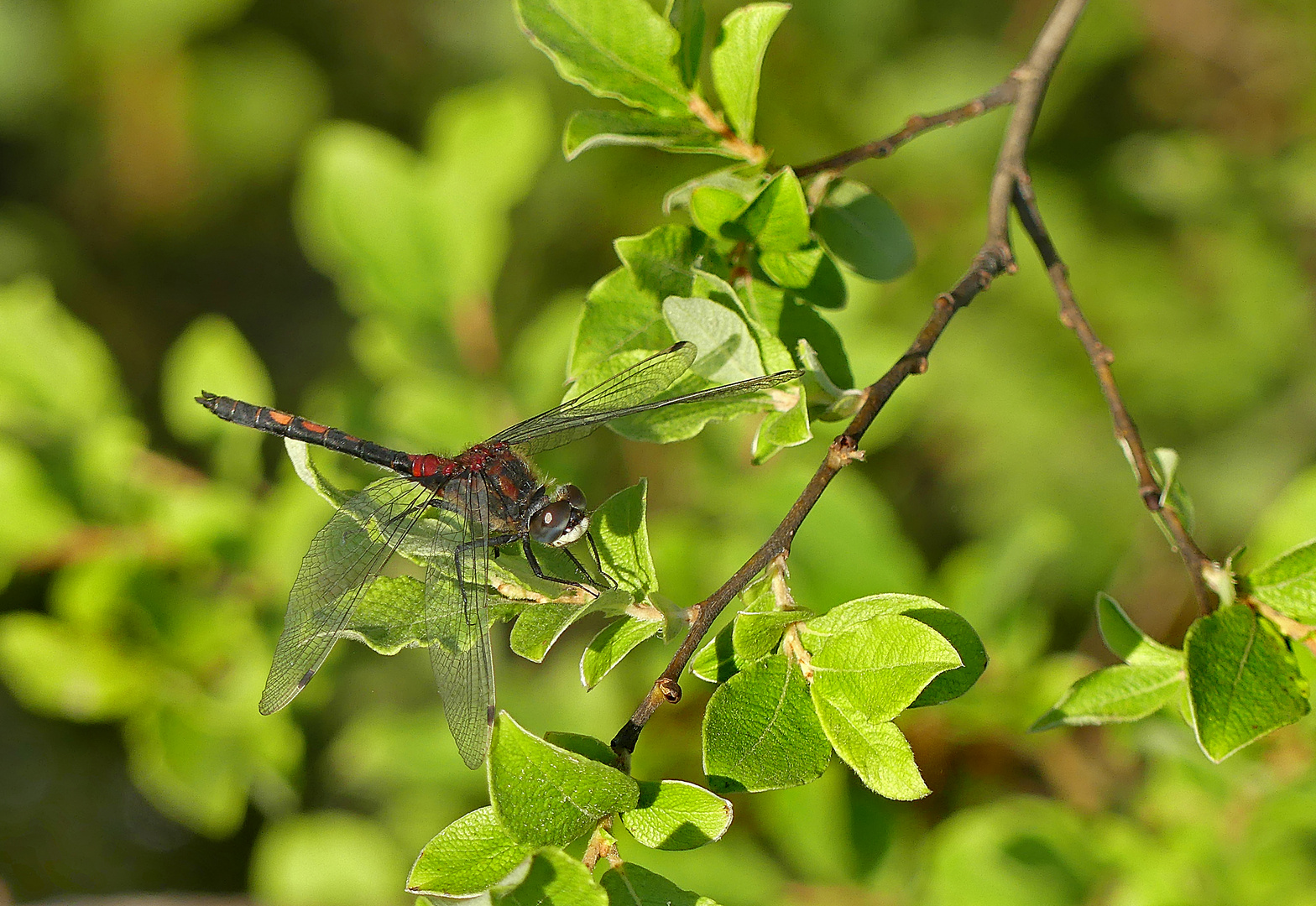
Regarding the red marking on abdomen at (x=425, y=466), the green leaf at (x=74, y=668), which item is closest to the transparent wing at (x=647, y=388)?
the red marking on abdomen at (x=425, y=466)

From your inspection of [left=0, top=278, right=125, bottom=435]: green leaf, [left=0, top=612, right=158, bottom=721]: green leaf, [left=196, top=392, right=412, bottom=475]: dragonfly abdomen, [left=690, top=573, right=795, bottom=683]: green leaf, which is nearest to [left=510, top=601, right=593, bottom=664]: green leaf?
[left=690, top=573, right=795, bottom=683]: green leaf

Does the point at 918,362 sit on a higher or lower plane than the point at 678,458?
higher

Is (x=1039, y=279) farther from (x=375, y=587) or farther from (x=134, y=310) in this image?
(x=134, y=310)

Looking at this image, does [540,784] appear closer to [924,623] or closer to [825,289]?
[924,623]

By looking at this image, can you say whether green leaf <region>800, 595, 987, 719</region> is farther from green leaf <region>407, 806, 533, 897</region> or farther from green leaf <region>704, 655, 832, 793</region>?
green leaf <region>407, 806, 533, 897</region>

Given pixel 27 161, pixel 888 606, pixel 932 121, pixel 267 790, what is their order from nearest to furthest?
pixel 888 606, pixel 932 121, pixel 267 790, pixel 27 161

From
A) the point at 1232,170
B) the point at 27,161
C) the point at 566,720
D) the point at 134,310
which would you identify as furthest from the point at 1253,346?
the point at 27,161

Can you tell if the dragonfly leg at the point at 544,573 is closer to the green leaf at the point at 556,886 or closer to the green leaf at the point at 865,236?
the green leaf at the point at 556,886

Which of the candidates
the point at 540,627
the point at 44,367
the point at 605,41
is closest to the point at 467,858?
the point at 540,627
